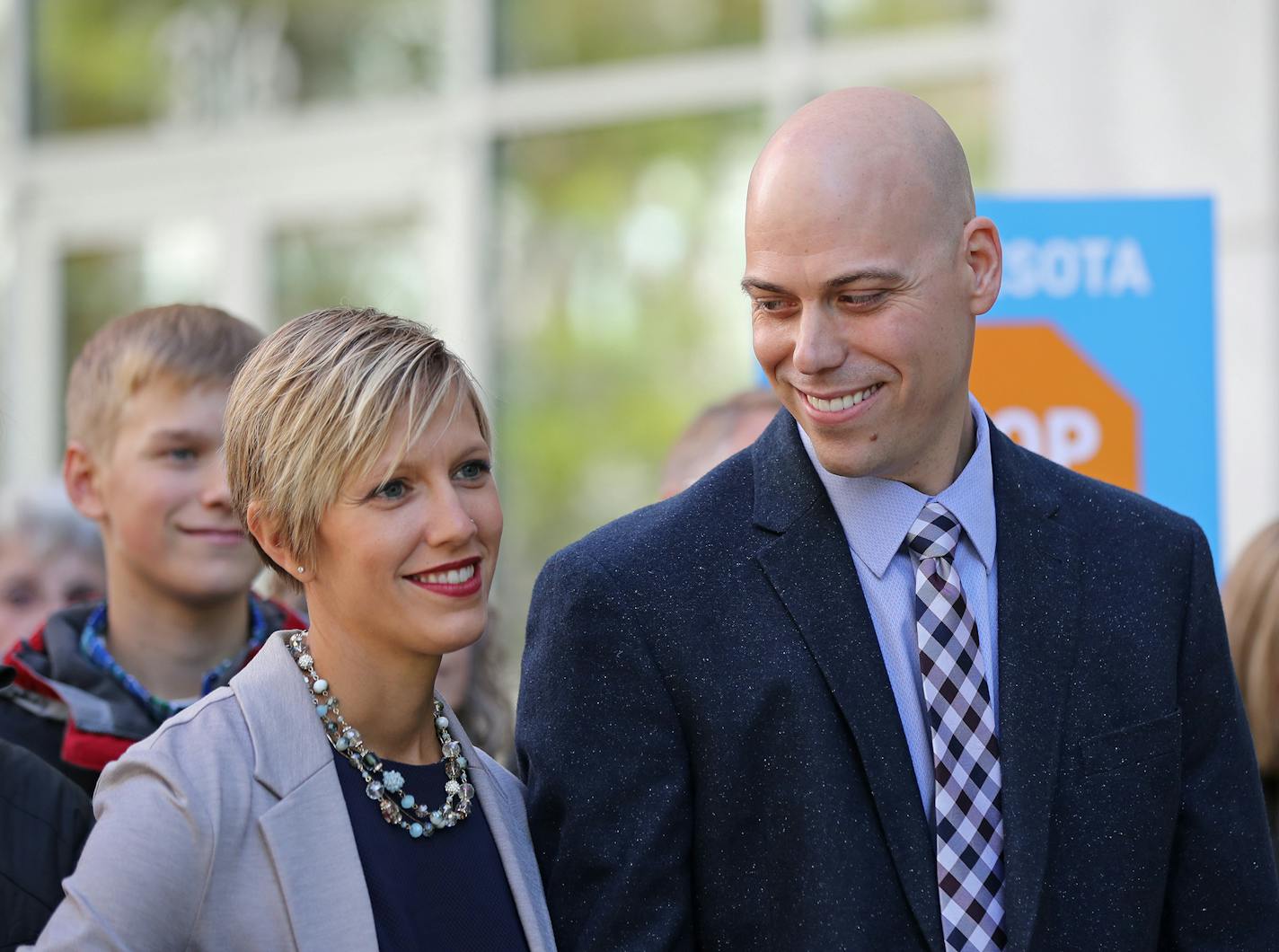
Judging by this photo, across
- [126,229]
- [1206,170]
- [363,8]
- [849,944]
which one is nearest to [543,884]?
[849,944]

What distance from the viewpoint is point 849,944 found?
2.22m

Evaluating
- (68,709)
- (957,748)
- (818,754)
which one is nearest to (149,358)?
(68,709)

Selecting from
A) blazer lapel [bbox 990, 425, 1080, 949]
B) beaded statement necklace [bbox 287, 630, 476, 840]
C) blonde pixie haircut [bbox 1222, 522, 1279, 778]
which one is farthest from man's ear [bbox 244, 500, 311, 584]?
blonde pixie haircut [bbox 1222, 522, 1279, 778]

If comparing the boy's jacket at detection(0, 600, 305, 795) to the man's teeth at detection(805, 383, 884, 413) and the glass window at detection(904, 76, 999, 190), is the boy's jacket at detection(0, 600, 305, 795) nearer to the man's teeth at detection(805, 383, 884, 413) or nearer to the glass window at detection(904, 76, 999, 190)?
the man's teeth at detection(805, 383, 884, 413)

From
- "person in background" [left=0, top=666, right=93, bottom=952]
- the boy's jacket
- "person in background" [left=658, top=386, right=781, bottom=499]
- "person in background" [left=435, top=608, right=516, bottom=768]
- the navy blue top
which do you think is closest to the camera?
the navy blue top

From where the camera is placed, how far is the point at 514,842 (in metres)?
2.38

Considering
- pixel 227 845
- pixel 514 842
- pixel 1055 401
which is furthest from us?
pixel 1055 401

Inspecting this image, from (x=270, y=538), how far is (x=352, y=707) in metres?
0.26

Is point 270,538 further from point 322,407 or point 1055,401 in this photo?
point 1055,401

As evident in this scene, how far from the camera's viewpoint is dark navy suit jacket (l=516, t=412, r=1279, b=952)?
2268mm

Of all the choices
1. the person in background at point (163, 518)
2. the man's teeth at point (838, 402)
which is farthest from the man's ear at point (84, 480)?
the man's teeth at point (838, 402)

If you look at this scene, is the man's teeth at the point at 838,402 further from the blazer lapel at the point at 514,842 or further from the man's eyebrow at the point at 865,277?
the blazer lapel at the point at 514,842

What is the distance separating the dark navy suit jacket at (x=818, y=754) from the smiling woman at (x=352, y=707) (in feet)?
0.42

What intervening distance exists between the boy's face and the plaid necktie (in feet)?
4.44
